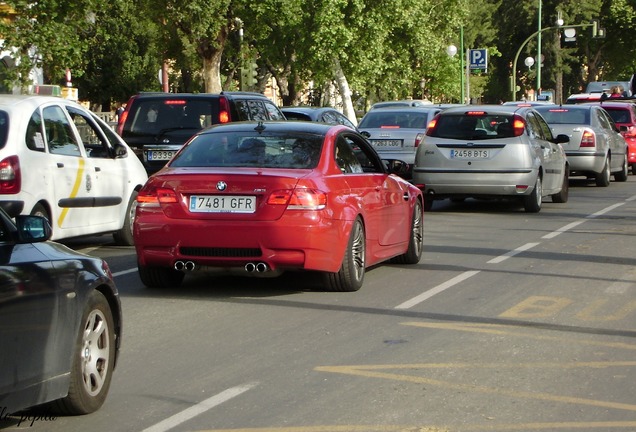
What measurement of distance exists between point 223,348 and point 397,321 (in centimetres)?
162

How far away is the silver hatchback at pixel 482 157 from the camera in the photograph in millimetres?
19625

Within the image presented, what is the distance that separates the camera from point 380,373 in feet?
25.4

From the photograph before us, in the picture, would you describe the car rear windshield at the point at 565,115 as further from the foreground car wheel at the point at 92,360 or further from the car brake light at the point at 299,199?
the foreground car wheel at the point at 92,360

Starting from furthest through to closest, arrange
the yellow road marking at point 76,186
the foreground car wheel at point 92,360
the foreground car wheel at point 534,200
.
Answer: the foreground car wheel at point 534,200 → the yellow road marking at point 76,186 → the foreground car wheel at point 92,360

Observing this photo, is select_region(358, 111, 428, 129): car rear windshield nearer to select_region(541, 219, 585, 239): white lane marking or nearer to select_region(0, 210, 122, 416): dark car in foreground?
select_region(541, 219, 585, 239): white lane marking

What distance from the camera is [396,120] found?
83.6 ft

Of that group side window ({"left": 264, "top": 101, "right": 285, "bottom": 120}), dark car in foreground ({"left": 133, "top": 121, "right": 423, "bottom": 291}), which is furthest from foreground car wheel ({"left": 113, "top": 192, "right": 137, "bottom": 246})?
side window ({"left": 264, "top": 101, "right": 285, "bottom": 120})

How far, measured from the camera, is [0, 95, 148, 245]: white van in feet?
41.3

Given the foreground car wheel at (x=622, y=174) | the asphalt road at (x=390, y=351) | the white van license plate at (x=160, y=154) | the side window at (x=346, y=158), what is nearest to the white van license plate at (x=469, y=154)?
the white van license plate at (x=160, y=154)

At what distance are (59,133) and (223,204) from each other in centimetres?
369

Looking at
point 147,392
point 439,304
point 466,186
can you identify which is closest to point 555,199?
point 466,186

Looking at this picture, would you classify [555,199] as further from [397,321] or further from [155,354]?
[155,354]

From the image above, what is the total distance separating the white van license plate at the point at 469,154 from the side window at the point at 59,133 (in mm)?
7398

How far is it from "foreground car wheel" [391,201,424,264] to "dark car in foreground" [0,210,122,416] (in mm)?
6513
